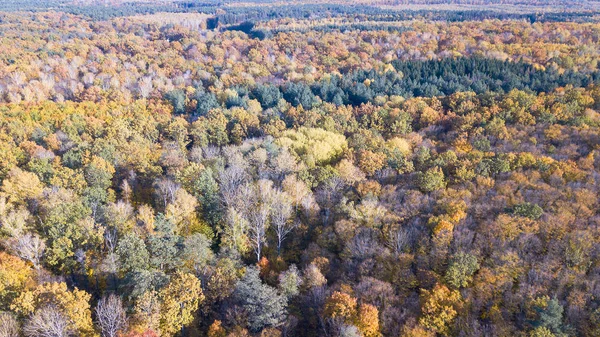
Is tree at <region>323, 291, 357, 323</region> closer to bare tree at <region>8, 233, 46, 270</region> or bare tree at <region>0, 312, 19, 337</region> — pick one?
bare tree at <region>0, 312, 19, 337</region>

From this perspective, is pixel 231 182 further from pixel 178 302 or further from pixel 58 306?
pixel 58 306

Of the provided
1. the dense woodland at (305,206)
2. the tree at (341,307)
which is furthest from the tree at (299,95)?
the tree at (341,307)

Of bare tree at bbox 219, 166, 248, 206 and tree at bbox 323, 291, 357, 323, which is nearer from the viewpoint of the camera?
tree at bbox 323, 291, 357, 323

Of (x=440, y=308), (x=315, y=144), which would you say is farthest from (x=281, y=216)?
(x=440, y=308)

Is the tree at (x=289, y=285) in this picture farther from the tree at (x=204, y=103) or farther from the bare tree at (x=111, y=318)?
the tree at (x=204, y=103)

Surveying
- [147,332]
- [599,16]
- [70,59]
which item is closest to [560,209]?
[147,332]

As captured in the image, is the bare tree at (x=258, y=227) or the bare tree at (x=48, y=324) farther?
the bare tree at (x=258, y=227)

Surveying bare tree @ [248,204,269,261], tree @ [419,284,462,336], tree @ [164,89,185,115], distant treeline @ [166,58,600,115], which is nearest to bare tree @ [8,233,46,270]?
bare tree @ [248,204,269,261]
